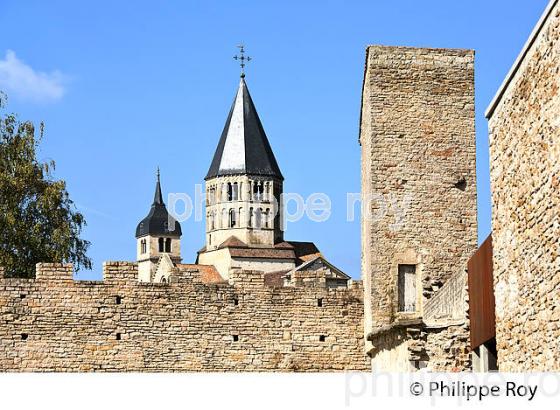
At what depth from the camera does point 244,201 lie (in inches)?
3735

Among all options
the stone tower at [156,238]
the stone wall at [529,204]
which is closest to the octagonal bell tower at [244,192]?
the stone tower at [156,238]

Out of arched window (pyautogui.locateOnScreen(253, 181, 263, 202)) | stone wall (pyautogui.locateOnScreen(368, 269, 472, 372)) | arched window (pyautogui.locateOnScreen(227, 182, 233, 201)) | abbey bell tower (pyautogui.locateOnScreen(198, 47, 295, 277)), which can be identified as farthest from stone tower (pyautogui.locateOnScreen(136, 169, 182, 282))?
stone wall (pyautogui.locateOnScreen(368, 269, 472, 372))

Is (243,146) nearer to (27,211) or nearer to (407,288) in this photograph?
(27,211)

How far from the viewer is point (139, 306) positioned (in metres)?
22.7

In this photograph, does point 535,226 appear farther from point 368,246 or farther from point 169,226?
point 169,226

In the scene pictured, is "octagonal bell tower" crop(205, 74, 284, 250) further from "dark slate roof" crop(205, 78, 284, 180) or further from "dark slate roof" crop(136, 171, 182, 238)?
"dark slate roof" crop(136, 171, 182, 238)

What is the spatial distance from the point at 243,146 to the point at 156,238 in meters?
23.8

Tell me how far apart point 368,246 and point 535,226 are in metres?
9.76

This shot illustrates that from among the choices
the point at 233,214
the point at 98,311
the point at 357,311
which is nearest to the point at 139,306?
the point at 98,311

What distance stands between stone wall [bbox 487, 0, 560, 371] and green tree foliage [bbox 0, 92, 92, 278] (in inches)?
670

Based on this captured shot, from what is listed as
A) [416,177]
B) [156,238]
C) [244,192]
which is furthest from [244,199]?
[416,177]

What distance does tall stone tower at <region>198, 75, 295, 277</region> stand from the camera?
89.4 m

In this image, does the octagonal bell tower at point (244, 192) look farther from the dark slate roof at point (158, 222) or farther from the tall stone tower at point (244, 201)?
the dark slate roof at point (158, 222)

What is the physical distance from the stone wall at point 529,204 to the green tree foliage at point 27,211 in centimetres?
1702
